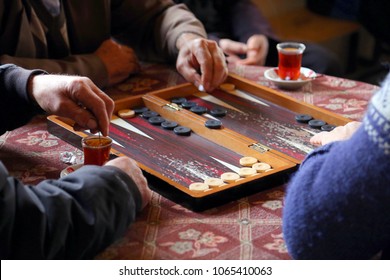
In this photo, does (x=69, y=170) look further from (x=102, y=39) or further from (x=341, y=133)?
(x=102, y=39)

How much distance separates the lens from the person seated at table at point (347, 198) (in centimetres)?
128

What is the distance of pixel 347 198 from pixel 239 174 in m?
0.56

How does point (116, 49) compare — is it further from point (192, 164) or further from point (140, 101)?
point (192, 164)

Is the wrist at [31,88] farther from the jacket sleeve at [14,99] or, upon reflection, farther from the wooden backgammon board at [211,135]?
the wooden backgammon board at [211,135]

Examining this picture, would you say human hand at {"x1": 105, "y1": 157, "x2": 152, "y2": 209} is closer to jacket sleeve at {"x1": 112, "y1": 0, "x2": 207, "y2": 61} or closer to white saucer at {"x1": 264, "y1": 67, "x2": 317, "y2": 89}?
white saucer at {"x1": 264, "y1": 67, "x2": 317, "y2": 89}

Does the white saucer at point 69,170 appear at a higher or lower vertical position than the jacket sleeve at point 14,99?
lower

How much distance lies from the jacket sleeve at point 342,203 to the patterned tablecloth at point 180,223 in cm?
13

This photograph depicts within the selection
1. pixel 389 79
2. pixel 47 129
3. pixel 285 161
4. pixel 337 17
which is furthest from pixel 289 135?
pixel 337 17

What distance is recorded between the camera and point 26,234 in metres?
1.40

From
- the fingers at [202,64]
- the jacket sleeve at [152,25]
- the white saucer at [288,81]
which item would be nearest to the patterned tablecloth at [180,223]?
the fingers at [202,64]

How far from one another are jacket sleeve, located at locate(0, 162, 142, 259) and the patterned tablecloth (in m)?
0.07

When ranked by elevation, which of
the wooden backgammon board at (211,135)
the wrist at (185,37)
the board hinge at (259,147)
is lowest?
the wooden backgammon board at (211,135)

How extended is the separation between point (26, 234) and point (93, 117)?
56 centimetres

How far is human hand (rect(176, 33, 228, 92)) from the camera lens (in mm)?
2521
